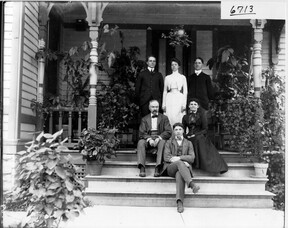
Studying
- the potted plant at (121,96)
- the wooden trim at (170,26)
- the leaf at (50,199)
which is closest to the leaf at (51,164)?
the leaf at (50,199)

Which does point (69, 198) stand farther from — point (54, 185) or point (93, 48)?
point (93, 48)

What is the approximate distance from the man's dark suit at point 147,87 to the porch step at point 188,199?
1.88 m

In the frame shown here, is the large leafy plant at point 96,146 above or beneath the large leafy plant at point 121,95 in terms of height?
beneath

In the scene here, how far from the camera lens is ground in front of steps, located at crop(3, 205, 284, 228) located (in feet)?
14.8

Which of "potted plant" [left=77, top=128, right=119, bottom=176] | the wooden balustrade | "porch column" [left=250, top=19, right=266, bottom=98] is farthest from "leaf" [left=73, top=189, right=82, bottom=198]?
"porch column" [left=250, top=19, right=266, bottom=98]

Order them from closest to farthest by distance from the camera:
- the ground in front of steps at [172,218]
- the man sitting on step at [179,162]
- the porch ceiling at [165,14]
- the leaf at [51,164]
A: 1. the leaf at [51,164]
2. the ground in front of steps at [172,218]
3. the man sitting on step at [179,162]
4. the porch ceiling at [165,14]

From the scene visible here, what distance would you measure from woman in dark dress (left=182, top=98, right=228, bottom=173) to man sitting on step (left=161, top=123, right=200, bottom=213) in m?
0.31

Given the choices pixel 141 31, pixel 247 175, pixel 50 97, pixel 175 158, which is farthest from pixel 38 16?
pixel 247 175

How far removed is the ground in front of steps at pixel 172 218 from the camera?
177 inches

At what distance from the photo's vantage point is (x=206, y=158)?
5793 millimetres

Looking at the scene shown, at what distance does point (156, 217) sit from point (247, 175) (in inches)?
82.5

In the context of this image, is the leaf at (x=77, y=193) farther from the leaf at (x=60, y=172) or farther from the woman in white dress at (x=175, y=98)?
the woman in white dress at (x=175, y=98)

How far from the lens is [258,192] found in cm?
547

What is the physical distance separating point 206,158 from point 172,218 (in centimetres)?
141
